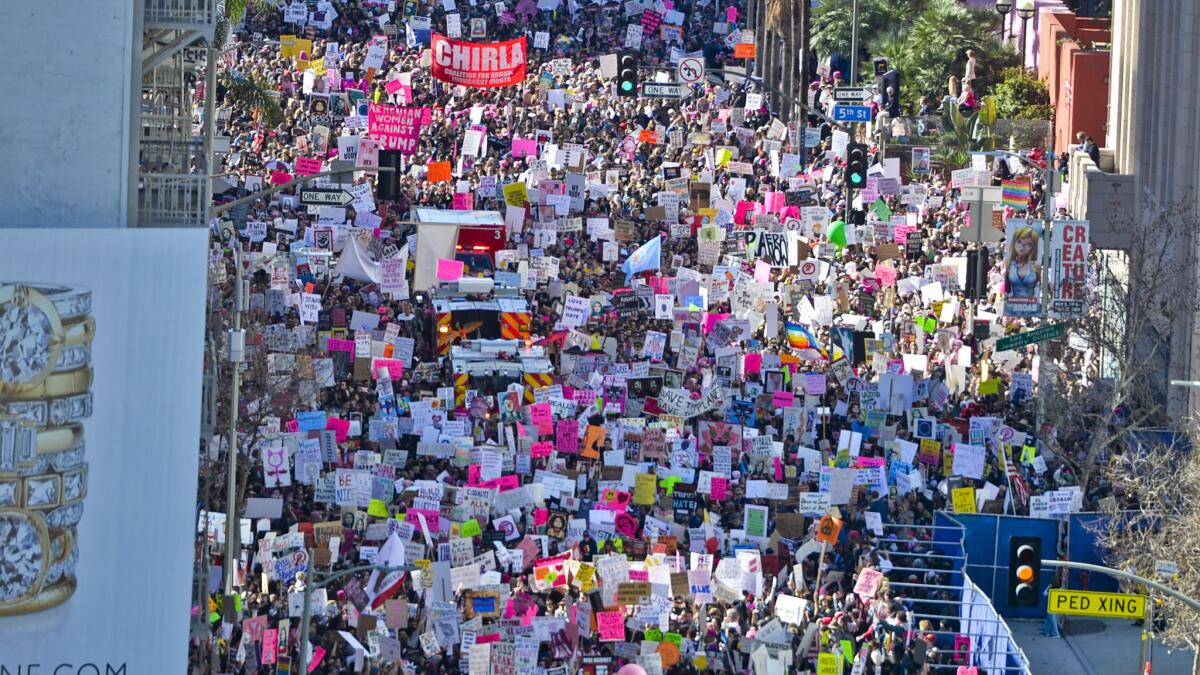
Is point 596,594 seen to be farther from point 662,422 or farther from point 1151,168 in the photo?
point 1151,168

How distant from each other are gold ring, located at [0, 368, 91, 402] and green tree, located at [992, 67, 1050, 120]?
3905 cm

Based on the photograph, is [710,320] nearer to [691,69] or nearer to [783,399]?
[783,399]

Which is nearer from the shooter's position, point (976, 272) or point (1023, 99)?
point (976, 272)

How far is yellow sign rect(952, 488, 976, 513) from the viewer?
1555 inches

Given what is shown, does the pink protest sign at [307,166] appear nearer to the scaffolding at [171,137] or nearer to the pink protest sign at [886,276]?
the pink protest sign at [886,276]

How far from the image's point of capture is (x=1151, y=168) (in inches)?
2069

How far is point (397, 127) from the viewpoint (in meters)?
50.9

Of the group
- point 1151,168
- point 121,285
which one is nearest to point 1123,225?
point 1151,168

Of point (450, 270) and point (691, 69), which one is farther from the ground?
point (691, 69)

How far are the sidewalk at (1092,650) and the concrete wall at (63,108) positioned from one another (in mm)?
15688

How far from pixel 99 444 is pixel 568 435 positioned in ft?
38.1

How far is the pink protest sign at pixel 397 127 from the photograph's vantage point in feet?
167

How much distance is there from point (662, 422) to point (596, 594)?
18.4ft

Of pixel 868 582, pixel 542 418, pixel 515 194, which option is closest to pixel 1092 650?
pixel 868 582
